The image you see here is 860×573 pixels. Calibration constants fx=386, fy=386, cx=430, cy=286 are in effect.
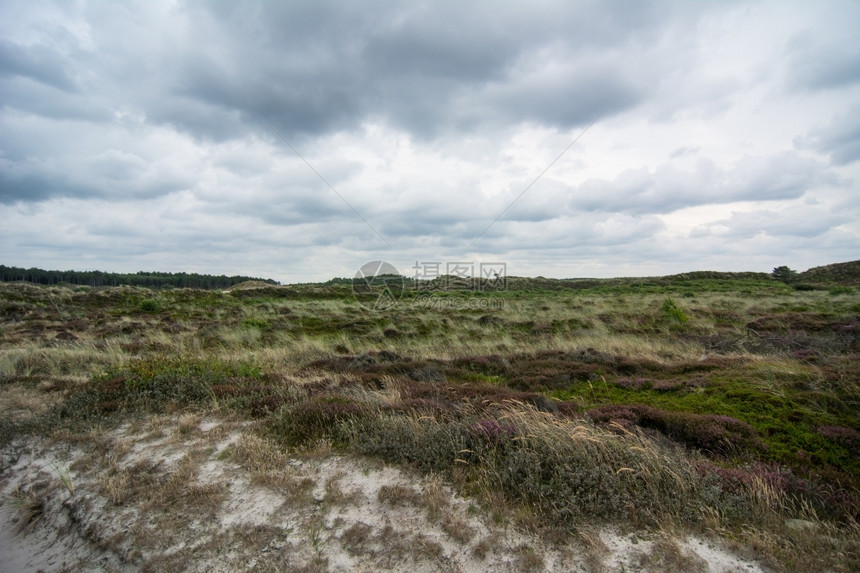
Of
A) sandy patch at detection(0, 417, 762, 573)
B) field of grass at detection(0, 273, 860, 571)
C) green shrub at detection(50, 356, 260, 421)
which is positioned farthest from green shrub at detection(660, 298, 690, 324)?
green shrub at detection(50, 356, 260, 421)

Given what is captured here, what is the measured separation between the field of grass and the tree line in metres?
71.2

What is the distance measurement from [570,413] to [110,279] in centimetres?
10190

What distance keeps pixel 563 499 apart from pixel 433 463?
146 centimetres

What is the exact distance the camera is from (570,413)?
5801mm

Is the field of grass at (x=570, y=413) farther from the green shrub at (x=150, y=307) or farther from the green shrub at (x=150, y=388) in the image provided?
the green shrub at (x=150, y=307)

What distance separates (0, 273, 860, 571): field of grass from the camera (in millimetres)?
3465

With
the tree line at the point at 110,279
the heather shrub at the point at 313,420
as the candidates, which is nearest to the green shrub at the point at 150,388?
the heather shrub at the point at 313,420

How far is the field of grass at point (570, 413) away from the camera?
3.46 metres

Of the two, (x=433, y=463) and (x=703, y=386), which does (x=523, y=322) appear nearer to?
(x=703, y=386)

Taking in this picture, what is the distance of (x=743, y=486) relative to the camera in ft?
12.2

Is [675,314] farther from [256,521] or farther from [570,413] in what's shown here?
[256,521]

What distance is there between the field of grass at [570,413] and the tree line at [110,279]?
71.2m

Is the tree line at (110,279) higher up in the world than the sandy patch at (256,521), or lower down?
higher up

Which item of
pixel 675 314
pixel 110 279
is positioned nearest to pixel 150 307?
pixel 675 314
